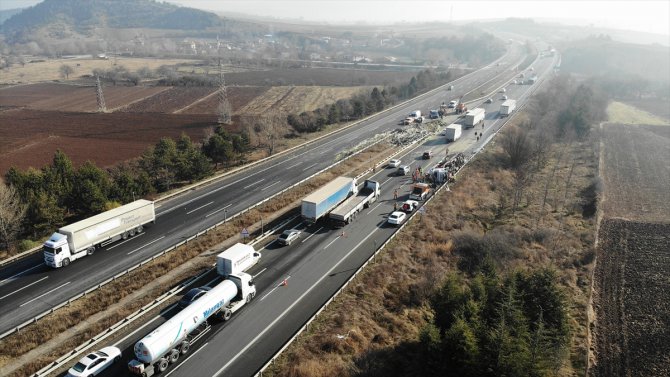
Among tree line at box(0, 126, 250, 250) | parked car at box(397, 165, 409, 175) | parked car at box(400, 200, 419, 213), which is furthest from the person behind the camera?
parked car at box(397, 165, 409, 175)

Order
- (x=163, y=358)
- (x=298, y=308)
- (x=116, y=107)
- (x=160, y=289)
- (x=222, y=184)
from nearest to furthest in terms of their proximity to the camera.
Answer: (x=163, y=358)
(x=298, y=308)
(x=160, y=289)
(x=222, y=184)
(x=116, y=107)

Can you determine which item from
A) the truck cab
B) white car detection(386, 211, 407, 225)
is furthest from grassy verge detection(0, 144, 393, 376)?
white car detection(386, 211, 407, 225)

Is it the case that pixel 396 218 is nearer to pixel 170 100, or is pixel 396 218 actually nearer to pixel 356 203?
pixel 356 203

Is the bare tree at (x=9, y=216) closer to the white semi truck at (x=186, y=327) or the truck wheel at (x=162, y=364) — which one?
the white semi truck at (x=186, y=327)

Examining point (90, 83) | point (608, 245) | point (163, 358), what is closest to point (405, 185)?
point (608, 245)

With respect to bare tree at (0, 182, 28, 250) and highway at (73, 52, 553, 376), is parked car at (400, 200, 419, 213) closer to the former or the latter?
highway at (73, 52, 553, 376)

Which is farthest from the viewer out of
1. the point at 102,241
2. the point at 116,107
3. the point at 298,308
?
the point at 116,107

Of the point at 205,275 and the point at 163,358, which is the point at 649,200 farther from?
the point at 163,358

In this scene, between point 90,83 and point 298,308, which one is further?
point 90,83
